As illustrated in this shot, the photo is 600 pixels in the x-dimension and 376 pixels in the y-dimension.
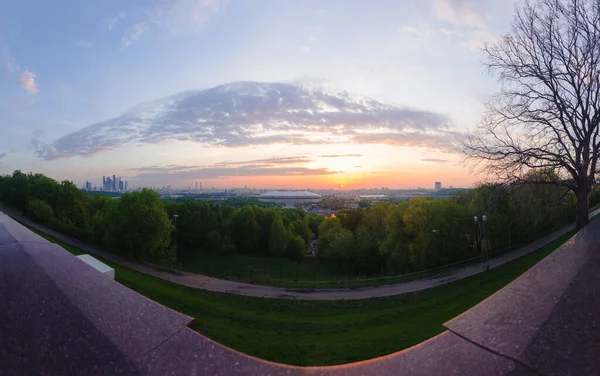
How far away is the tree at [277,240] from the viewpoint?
4028 cm

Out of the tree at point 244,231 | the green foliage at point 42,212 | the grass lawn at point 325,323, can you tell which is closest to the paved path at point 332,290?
the grass lawn at point 325,323

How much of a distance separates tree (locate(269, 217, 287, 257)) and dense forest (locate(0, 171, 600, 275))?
0.43 ft

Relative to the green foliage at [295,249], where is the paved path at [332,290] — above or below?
above

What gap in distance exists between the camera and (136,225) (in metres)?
27.3

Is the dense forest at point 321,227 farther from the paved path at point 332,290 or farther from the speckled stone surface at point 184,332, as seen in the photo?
the speckled stone surface at point 184,332

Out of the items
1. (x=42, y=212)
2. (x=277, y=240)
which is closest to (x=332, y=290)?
(x=277, y=240)

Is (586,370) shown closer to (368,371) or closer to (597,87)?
(368,371)

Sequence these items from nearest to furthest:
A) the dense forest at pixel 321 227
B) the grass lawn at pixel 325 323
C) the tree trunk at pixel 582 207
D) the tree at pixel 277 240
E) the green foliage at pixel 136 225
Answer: the tree trunk at pixel 582 207, the grass lawn at pixel 325 323, the dense forest at pixel 321 227, the green foliage at pixel 136 225, the tree at pixel 277 240

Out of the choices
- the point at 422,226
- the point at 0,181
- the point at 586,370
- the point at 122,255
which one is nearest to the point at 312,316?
the point at 586,370

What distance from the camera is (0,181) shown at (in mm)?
40812

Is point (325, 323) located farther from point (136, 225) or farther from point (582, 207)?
point (136, 225)

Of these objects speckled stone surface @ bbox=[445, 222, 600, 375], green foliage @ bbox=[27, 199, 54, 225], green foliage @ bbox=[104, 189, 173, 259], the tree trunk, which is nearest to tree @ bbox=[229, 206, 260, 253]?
green foliage @ bbox=[104, 189, 173, 259]

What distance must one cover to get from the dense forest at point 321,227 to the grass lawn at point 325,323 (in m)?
3.71

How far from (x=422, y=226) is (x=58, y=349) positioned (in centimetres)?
2579
